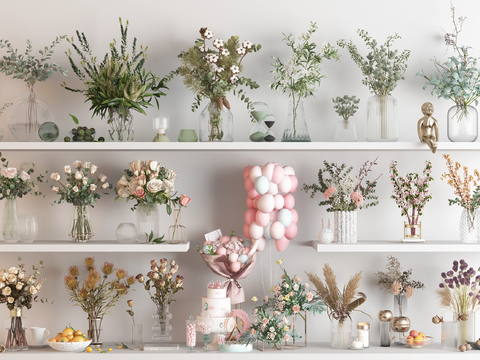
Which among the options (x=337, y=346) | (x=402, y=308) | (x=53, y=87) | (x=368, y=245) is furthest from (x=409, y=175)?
(x=53, y=87)

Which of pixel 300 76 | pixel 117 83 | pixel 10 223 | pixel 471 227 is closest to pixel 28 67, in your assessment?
pixel 117 83

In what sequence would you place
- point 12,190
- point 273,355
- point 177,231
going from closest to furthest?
point 273,355 < point 12,190 < point 177,231

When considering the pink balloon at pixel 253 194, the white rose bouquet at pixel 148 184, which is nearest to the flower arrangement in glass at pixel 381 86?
the pink balloon at pixel 253 194

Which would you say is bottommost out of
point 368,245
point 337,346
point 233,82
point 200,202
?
point 337,346

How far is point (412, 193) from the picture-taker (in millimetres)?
2311

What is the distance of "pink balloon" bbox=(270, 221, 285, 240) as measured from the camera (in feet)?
7.46

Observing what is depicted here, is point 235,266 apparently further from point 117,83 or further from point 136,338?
point 117,83

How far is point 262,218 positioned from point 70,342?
1.02 meters

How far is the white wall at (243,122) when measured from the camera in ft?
8.13

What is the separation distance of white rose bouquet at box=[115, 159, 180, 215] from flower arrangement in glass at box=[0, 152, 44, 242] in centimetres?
42

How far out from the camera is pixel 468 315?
2240mm

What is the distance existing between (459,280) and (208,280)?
46.6 inches

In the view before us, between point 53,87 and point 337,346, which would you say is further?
point 53,87

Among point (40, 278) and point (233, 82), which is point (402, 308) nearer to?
point (233, 82)
